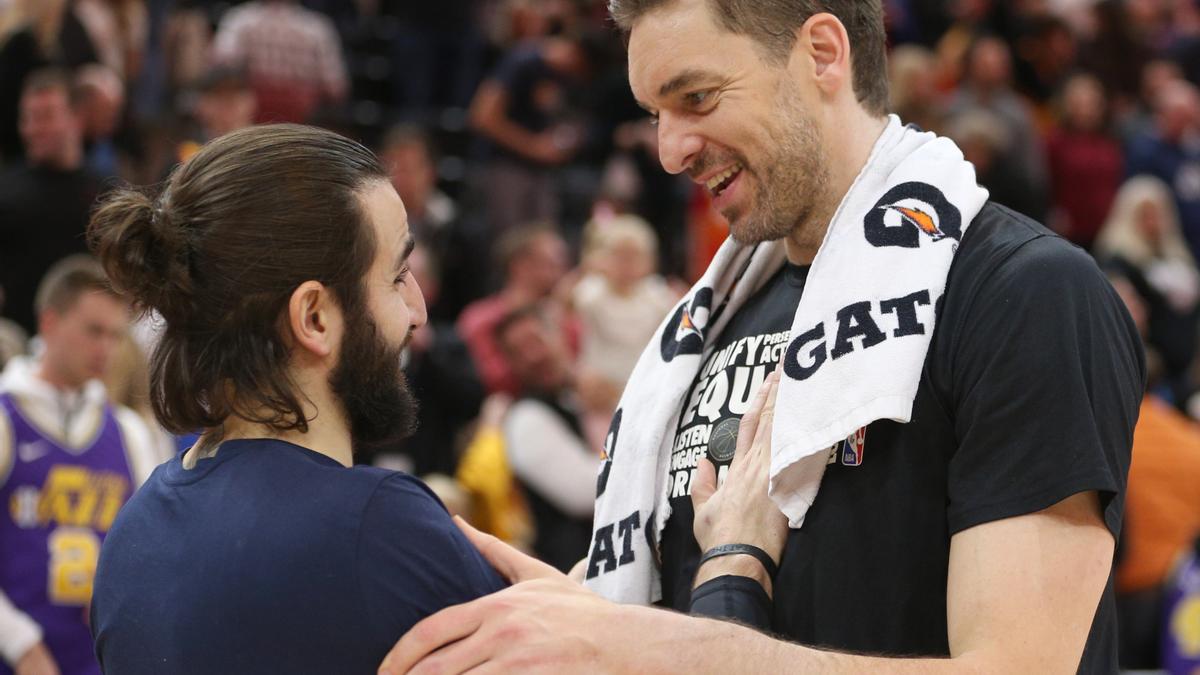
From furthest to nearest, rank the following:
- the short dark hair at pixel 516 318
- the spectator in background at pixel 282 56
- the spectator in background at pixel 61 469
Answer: the spectator in background at pixel 282 56 → the short dark hair at pixel 516 318 → the spectator in background at pixel 61 469

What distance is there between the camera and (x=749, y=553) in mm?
2129

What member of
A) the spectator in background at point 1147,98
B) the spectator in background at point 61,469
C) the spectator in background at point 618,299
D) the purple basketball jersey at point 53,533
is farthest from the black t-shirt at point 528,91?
the purple basketball jersey at point 53,533

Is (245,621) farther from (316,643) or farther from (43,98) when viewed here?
(43,98)

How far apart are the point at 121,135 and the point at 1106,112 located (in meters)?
7.61

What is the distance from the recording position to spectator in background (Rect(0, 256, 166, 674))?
4977 millimetres

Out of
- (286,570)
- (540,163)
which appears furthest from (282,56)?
(286,570)

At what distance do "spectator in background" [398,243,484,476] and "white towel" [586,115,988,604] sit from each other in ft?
15.5

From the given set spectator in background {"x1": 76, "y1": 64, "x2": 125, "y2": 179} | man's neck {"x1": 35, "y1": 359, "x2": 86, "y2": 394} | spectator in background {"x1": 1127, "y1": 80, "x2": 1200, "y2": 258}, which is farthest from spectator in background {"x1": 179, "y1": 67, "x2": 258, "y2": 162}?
spectator in background {"x1": 1127, "y1": 80, "x2": 1200, "y2": 258}

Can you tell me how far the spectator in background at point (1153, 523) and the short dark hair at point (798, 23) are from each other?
4506 mm

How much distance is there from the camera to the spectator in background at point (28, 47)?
25.1ft

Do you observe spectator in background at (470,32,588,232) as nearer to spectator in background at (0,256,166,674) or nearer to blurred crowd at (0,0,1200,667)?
blurred crowd at (0,0,1200,667)

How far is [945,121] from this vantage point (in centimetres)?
1018

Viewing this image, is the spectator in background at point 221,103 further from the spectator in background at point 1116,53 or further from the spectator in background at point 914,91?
the spectator in background at point 1116,53

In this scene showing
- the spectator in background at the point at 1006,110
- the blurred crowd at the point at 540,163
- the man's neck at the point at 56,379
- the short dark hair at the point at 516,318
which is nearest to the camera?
the man's neck at the point at 56,379
